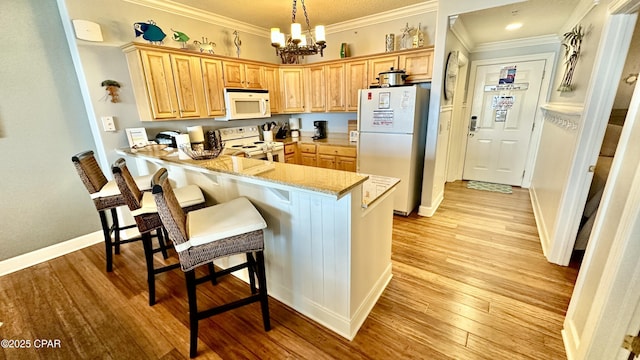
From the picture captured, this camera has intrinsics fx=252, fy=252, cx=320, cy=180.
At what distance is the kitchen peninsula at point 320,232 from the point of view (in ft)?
4.59

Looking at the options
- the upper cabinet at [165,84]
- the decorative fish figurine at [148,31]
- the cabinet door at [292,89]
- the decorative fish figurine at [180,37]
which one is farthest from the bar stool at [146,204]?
the cabinet door at [292,89]

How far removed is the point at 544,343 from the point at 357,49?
12.9 ft

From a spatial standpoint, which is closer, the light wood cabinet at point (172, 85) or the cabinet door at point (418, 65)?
the light wood cabinet at point (172, 85)

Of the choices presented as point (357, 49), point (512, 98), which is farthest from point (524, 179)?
point (357, 49)

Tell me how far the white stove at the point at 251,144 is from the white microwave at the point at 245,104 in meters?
0.33

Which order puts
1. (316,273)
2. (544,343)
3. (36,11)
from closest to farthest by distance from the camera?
(544,343) → (316,273) → (36,11)

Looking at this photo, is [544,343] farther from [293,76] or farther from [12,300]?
[293,76]

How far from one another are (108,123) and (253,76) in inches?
74.0

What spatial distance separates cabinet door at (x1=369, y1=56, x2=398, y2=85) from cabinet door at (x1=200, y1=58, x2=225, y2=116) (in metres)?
2.04

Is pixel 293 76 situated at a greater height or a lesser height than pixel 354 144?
greater

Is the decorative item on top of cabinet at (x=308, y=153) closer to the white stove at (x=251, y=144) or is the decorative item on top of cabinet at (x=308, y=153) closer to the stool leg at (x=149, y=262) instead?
the white stove at (x=251, y=144)

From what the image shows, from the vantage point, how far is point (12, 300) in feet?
6.45

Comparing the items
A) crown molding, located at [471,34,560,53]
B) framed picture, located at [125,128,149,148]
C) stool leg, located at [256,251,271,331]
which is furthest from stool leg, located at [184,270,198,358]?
crown molding, located at [471,34,560,53]

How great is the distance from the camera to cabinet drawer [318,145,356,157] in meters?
3.65
